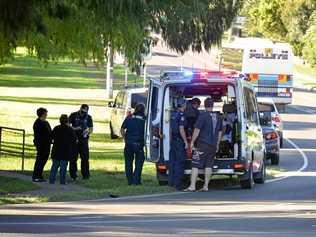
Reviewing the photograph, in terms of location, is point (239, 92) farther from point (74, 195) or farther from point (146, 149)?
point (74, 195)

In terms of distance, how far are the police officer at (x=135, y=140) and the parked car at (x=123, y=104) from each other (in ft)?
37.1

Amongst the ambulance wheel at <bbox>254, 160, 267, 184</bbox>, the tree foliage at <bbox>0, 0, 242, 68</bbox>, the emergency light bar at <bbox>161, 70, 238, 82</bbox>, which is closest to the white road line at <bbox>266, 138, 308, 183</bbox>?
the ambulance wheel at <bbox>254, 160, 267, 184</bbox>

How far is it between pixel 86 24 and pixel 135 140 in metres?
3.81

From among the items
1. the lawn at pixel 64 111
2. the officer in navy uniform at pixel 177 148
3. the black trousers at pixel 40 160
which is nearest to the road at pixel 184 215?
the officer in navy uniform at pixel 177 148

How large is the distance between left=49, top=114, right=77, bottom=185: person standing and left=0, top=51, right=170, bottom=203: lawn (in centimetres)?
59

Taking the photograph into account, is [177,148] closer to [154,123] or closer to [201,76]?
[154,123]

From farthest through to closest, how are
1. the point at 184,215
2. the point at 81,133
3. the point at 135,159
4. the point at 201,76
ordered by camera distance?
the point at 81,133
the point at 135,159
the point at 201,76
the point at 184,215

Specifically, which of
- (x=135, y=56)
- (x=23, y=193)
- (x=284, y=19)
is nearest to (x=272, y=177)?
(x=135, y=56)

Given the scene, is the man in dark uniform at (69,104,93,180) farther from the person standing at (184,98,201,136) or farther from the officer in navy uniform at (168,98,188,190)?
the person standing at (184,98,201,136)

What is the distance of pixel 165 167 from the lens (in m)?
19.8

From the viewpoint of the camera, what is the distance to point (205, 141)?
1898cm

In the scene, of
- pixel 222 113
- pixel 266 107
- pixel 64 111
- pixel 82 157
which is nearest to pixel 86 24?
pixel 222 113

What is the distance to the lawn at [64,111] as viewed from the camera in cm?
1920

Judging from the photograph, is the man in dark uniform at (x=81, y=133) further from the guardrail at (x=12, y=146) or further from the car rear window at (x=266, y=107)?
the car rear window at (x=266, y=107)
